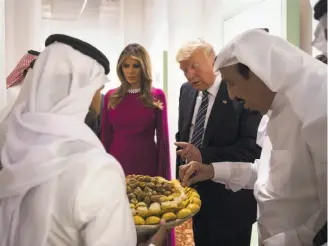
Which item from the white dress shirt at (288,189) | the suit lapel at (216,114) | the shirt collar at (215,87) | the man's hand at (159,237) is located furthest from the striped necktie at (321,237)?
the shirt collar at (215,87)

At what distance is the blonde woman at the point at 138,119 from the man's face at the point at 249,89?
139 cm

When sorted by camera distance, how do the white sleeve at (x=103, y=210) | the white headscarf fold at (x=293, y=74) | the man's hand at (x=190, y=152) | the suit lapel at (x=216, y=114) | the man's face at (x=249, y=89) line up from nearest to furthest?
the white sleeve at (x=103, y=210), the white headscarf fold at (x=293, y=74), the man's face at (x=249, y=89), the man's hand at (x=190, y=152), the suit lapel at (x=216, y=114)

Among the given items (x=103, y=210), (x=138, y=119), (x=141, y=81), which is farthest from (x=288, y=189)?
(x=141, y=81)

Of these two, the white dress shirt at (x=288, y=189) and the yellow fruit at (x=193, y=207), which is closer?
the white dress shirt at (x=288, y=189)

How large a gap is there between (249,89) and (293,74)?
19 centimetres

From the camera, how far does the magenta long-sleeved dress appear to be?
2943mm

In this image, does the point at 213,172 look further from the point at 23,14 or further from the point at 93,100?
the point at 23,14

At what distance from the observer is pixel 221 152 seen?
2229mm

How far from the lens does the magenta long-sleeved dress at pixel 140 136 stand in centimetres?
294

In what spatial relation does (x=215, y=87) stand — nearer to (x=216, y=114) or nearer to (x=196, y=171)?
(x=216, y=114)

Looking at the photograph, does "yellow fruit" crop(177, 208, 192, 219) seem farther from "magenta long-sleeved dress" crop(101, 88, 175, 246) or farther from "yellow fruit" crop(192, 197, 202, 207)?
"magenta long-sleeved dress" crop(101, 88, 175, 246)

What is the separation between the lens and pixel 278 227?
4.62ft

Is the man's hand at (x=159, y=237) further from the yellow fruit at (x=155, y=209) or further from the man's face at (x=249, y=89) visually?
the man's face at (x=249, y=89)

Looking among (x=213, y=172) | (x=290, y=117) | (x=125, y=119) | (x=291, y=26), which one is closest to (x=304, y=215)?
(x=290, y=117)
